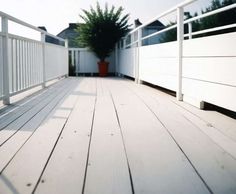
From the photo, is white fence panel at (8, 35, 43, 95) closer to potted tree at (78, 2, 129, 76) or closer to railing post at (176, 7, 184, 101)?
railing post at (176, 7, 184, 101)

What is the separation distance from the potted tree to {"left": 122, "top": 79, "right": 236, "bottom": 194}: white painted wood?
22.0ft

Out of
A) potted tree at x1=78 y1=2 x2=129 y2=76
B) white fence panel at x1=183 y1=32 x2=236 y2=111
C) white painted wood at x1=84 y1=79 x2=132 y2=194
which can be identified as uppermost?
potted tree at x1=78 y1=2 x2=129 y2=76

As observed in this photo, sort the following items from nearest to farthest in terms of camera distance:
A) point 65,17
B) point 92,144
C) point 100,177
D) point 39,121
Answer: point 100,177, point 92,144, point 39,121, point 65,17

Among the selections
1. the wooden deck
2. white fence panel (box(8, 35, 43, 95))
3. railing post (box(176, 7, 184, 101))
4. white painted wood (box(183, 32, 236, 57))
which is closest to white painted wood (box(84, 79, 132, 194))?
the wooden deck

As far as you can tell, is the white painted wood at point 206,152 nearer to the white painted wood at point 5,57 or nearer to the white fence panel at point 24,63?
the white painted wood at point 5,57

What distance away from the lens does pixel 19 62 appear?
340cm

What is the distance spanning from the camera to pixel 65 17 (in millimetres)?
10820

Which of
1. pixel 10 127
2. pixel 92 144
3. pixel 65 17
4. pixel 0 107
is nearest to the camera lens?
pixel 92 144

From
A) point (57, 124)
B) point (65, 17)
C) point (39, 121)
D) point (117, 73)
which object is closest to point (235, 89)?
point (57, 124)

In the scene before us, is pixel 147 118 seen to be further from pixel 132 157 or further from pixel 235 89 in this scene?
pixel 132 157

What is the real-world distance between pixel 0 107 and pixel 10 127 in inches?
35.5

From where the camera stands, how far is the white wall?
2182 mm

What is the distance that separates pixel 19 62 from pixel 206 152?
8.07 feet

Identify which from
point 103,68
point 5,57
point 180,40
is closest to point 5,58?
point 5,57
